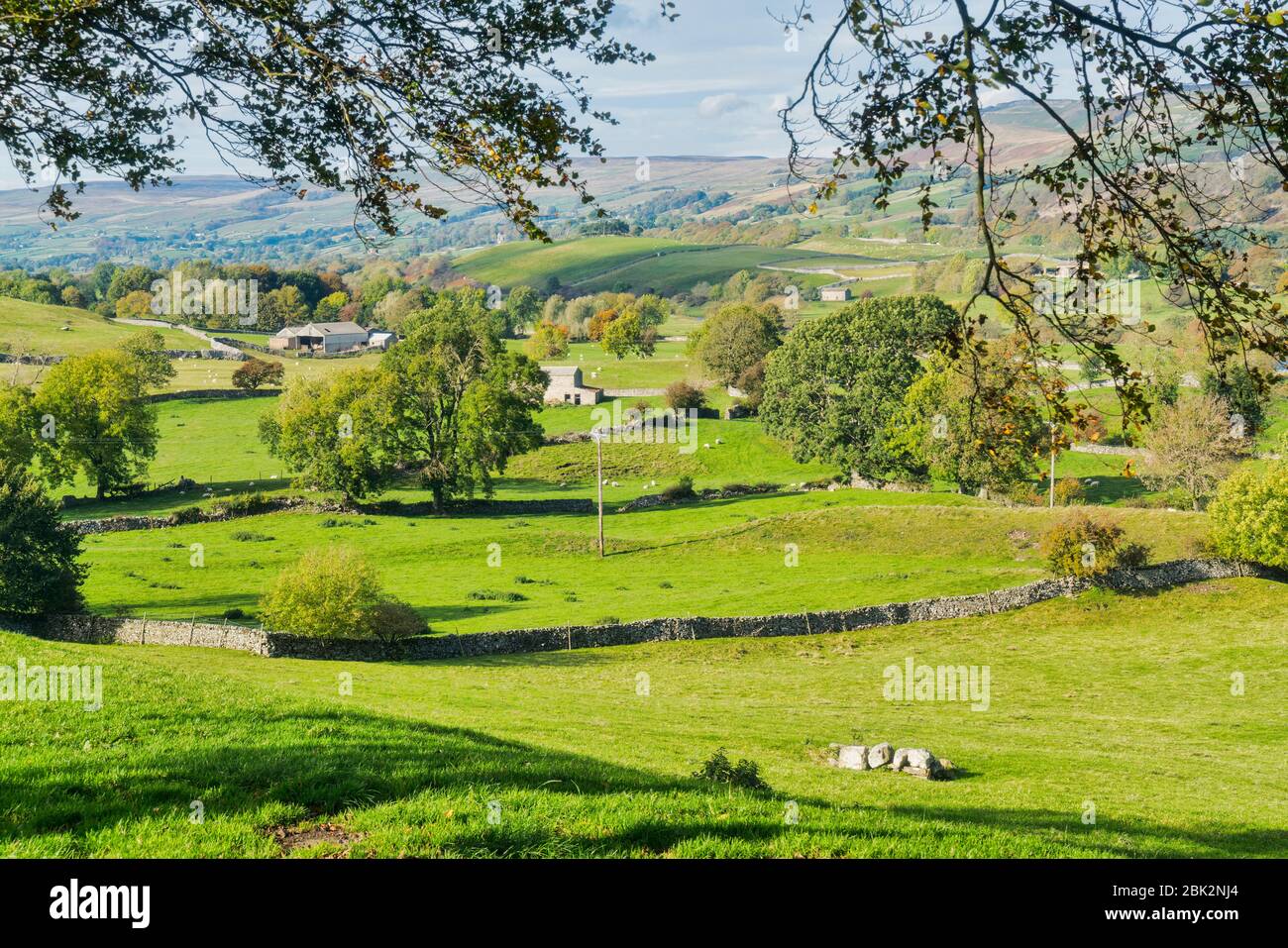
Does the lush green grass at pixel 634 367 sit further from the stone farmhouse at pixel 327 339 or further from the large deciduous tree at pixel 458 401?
the large deciduous tree at pixel 458 401

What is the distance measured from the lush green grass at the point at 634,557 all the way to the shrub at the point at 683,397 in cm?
3531

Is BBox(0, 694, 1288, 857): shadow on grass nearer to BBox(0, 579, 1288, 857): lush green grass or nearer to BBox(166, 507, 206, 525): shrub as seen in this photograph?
BBox(0, 579, 1288, 857): lush green grass

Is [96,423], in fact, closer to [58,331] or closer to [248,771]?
[58,331]

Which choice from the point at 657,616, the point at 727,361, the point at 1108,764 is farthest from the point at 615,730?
the point at 727,361

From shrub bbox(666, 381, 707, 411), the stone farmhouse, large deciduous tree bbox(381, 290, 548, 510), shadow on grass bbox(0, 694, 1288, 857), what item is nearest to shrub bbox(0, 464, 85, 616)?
large deciduous tree bbox(381, 290, 548, 510)

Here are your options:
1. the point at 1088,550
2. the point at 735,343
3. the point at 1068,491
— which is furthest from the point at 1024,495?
the point at 735,343

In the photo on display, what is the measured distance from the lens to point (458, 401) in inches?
3359

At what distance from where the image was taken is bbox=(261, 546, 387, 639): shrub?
143 feet

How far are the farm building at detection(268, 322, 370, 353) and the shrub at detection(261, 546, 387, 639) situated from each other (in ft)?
423

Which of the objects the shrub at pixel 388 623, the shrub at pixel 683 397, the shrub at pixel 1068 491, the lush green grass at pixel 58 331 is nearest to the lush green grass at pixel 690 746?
the shrub at pixel 388 623

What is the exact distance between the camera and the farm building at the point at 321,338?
6590 inches

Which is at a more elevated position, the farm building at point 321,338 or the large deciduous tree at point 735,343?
the farm building at point 321,338

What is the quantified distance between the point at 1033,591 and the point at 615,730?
33.5 m

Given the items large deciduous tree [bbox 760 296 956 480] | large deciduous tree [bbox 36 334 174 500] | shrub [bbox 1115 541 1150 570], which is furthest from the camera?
large deciduous tree [bbox 760 296 956 480]
